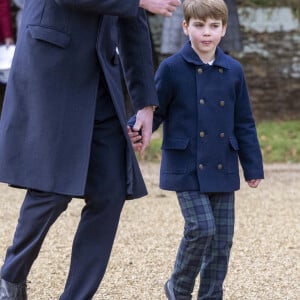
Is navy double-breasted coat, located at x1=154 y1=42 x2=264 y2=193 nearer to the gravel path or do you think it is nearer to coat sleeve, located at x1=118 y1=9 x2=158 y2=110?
coat sleeve, located at x1=118 y1=9 x2=158 y2=110

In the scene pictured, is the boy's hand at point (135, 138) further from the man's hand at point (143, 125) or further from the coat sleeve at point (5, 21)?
the coat sleeve at point (5, 21)

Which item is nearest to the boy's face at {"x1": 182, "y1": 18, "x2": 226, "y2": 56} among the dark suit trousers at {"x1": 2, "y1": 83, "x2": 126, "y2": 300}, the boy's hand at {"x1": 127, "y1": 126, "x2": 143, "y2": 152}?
the boy's hand at {"x1": 127, "y1": 126, "x2": 143, "y2": 152}

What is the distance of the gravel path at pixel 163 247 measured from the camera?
482cm

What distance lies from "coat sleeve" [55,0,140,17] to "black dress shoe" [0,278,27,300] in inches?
40.6

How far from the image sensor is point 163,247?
5.84 m

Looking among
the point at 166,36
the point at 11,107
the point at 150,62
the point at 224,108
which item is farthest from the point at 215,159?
the point at 166,36

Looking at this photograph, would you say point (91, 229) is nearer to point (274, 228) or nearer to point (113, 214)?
point (113, 214)

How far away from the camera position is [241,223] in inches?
264

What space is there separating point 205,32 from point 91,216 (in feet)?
2.88

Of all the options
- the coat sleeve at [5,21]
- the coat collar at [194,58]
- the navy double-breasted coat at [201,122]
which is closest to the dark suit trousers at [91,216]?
the navy double-breasted coat at [201,122]

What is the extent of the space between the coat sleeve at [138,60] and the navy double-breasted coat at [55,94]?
0.15 metres

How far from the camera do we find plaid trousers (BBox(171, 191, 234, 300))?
3.99m

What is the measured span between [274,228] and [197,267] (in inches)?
100

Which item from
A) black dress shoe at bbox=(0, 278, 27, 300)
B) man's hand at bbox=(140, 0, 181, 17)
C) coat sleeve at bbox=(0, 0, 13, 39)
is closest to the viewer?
man's hand at bbox=(140, 0, 181, 17)
